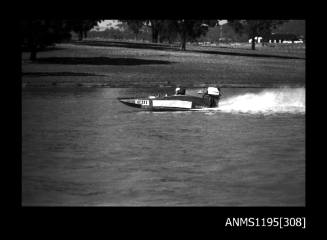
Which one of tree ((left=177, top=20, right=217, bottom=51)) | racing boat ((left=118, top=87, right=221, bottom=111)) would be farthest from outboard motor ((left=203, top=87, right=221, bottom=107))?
tree ((left=177, top=20, right=217, bottom=51))

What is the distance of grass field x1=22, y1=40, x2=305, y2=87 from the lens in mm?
57719

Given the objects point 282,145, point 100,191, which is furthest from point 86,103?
point 100,191

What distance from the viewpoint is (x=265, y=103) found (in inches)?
1789

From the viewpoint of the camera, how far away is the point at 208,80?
6225 centimetres

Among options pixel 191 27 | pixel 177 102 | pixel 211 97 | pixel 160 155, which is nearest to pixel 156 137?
pixel 160 155

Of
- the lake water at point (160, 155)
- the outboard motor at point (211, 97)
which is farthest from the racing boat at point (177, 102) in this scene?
the lake water at point (160, 155)

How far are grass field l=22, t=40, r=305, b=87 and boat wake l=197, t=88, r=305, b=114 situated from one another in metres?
8.79

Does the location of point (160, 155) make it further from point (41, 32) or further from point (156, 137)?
point (41, 32)
